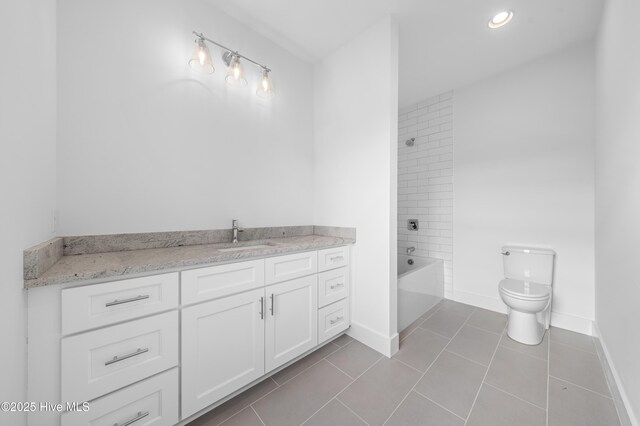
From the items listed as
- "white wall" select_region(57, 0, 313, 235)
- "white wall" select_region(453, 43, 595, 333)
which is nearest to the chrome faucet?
"white wall" select_region(57, 0, 313, 235)

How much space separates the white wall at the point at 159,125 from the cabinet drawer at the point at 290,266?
2.07 ft

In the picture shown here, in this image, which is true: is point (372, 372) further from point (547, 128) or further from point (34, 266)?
point (547, 128)

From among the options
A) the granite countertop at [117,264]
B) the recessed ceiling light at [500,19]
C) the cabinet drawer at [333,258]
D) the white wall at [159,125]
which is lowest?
the cabinet drawer at [333,258]

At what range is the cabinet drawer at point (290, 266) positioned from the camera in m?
1.44

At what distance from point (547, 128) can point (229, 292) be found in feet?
10.3

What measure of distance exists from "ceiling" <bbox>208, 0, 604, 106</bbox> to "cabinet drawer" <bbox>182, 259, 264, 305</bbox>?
193cm

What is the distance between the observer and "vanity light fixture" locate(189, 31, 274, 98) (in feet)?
5.03

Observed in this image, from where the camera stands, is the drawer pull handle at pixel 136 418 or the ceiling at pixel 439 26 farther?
the ceiling at pixel 439 26

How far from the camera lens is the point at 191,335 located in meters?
1.11

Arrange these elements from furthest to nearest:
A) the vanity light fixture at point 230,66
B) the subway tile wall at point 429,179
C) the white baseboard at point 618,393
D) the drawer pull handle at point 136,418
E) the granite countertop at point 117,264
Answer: the subway tile wall at point 429,179
the vanity light fixture at point 230,66
the white baseboard at point 618,393
the drawer pull handle at point 136,418
the granite countertop at point 117,264

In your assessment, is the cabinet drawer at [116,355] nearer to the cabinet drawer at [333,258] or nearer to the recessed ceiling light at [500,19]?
the cabinet drawer at [333,258]

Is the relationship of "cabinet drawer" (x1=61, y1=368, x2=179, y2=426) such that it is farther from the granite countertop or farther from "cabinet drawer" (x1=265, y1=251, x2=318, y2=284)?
"cabinet drawer" (x1=265, y1=251, x2=318, y2=284)

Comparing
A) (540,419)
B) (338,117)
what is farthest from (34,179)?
(540,419)

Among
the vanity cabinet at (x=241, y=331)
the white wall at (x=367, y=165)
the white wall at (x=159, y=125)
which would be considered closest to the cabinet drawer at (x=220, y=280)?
the vanity cabinet at (x=241, y=331)
